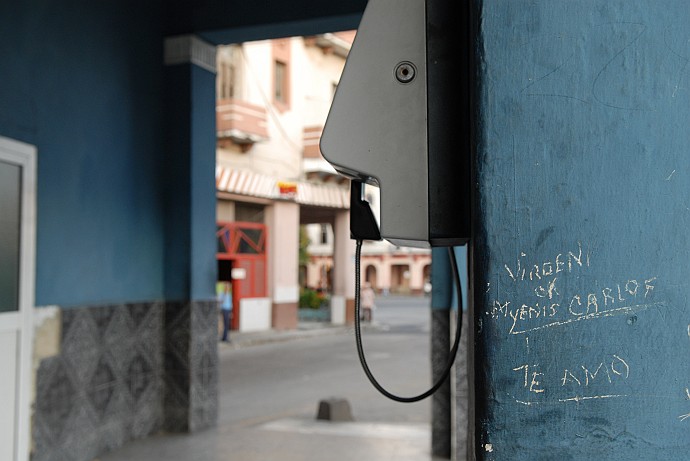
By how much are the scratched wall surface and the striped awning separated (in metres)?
18.3

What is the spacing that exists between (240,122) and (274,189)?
257 cm

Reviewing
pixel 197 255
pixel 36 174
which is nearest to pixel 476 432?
pixel 36 174

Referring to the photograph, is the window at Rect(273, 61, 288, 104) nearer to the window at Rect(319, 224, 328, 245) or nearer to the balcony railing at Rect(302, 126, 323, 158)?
the balcony railing at Rect(302, 126, 323, 158)

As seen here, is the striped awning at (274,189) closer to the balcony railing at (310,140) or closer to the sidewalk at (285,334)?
the balcony railing at (310,140)

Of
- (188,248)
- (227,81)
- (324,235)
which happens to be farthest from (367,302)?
(324,235)

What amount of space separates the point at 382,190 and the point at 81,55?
5281 mm

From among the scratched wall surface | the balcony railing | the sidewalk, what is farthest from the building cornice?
the balcony railing

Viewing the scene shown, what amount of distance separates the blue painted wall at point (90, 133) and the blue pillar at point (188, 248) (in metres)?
0.14

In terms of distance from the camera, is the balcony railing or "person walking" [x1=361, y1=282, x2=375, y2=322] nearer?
the balcony railing

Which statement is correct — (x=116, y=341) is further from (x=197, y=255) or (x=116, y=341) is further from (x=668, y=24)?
(x=668, y=24)

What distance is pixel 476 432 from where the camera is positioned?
5.30ft

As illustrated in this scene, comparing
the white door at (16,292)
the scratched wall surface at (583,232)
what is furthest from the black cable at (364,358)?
the white door at (16,292)

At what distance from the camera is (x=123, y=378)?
22.5 ft

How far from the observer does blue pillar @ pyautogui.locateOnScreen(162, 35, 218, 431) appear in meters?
7.44
